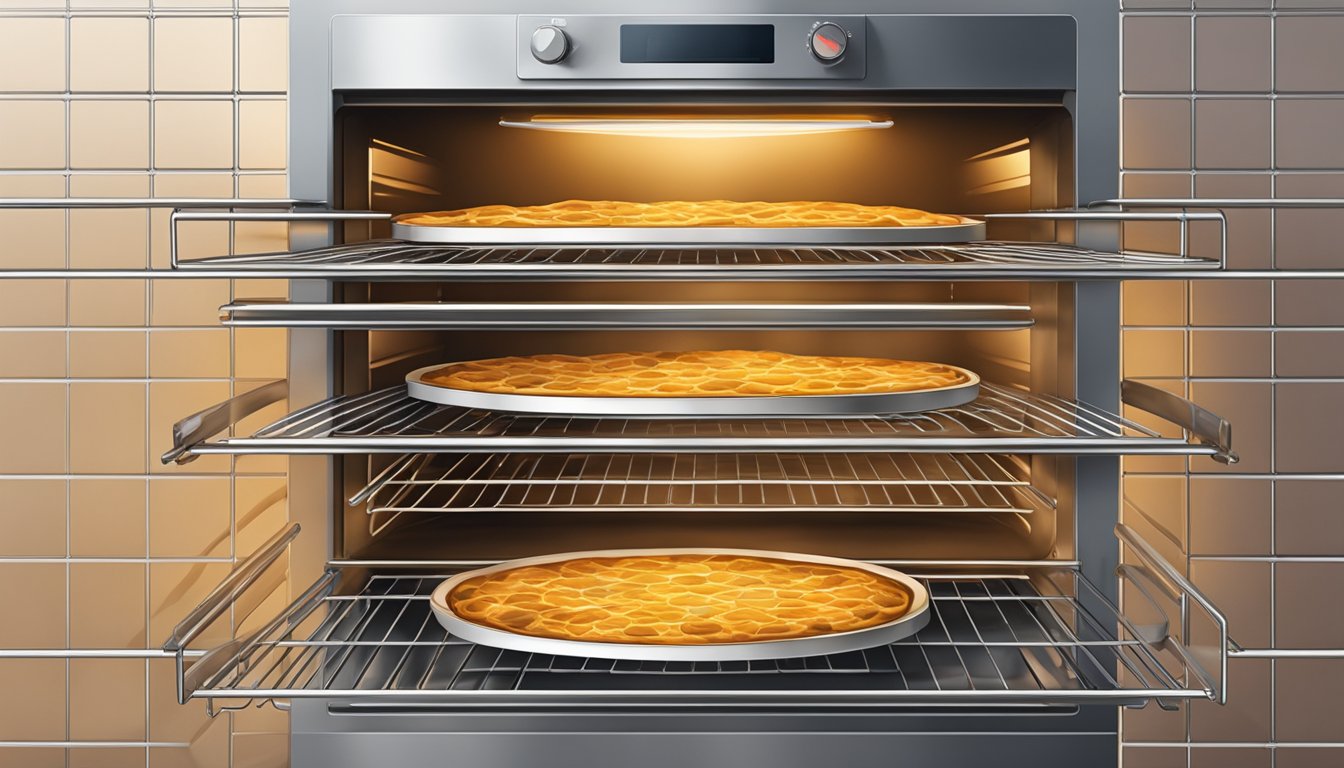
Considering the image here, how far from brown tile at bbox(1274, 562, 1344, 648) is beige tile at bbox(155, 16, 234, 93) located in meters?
1.72

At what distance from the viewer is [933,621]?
1.23 meters

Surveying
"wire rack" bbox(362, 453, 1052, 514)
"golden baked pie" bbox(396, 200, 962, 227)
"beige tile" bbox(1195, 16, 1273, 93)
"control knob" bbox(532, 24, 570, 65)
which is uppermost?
"beige tile" bbox(1195, 16, 1273, 93)

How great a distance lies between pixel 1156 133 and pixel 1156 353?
0.32m

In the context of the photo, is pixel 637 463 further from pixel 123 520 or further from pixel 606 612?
pixel 123 520

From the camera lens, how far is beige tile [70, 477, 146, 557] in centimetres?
170

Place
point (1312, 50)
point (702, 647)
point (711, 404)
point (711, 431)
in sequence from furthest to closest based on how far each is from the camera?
point (1312, 50) < point (711, 431) < point (711, 404) < point (702, 647)

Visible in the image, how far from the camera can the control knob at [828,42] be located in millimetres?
1196

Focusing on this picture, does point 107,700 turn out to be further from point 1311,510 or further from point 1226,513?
point 1311,510

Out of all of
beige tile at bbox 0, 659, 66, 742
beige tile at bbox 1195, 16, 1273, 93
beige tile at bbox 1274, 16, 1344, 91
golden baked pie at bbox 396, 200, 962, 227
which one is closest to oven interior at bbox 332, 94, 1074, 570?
golden baked pie at bbox 396, 200, 962, 227

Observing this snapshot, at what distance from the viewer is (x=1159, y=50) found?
1.65 metres

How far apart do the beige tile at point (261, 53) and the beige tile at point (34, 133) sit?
0.92 ft

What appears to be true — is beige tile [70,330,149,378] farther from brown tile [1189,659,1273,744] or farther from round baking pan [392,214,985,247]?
brown tile [1189,659,1273,744]

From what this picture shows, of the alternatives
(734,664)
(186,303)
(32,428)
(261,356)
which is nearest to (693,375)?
(734,664)

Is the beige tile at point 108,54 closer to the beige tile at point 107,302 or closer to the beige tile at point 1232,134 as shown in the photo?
the beige tile at point 107,302
